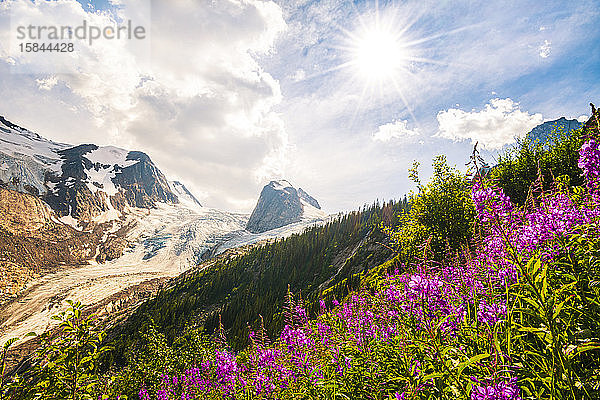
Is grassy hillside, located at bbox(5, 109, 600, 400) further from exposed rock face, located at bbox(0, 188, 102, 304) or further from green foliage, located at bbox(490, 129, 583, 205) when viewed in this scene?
exposed rock face, located at bbox(0, 188, 102, 304)

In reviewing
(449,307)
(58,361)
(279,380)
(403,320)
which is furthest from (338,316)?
(58,361)

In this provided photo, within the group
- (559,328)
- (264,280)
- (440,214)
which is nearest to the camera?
(559,328)

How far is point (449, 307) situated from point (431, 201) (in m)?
13.8

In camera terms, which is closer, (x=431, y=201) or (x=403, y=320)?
(x=403, y=320)

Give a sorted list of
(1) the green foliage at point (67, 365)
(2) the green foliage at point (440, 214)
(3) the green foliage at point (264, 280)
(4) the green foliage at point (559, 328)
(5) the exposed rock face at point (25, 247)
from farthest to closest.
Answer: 1. (5) the exposed rock face at point (25, 247)
2. (3) the green foliage at point (264, 280)
3. (2) the green foliage at point (440, 214)
4. (1) the green foliage at point (67, 365)
5. (4) the green foliage at point (559, 328)

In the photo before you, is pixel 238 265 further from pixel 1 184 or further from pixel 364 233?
pixel 1 184

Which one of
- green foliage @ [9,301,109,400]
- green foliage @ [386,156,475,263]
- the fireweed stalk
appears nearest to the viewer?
the fireweed stalk

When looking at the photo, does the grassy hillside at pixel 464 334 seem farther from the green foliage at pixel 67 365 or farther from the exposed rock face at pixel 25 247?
the exposed rock face at pixel 25 247

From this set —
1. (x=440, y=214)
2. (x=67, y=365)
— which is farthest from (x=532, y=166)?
(x=67, y=365)

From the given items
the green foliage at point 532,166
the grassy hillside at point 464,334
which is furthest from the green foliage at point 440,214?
the grassy hillside at point 464,334

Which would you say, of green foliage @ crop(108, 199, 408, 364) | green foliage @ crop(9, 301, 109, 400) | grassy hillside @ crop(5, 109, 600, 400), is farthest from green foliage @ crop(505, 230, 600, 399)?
green foliage @ crop(108, 199, 408, 364)

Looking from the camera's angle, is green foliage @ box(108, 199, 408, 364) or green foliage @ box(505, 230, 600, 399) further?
green foliage @ box(108, 199, 408, 364)

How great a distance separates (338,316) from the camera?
21.9ft

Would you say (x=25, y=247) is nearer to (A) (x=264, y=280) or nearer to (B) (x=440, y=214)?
(A) (x=264, y=280)
